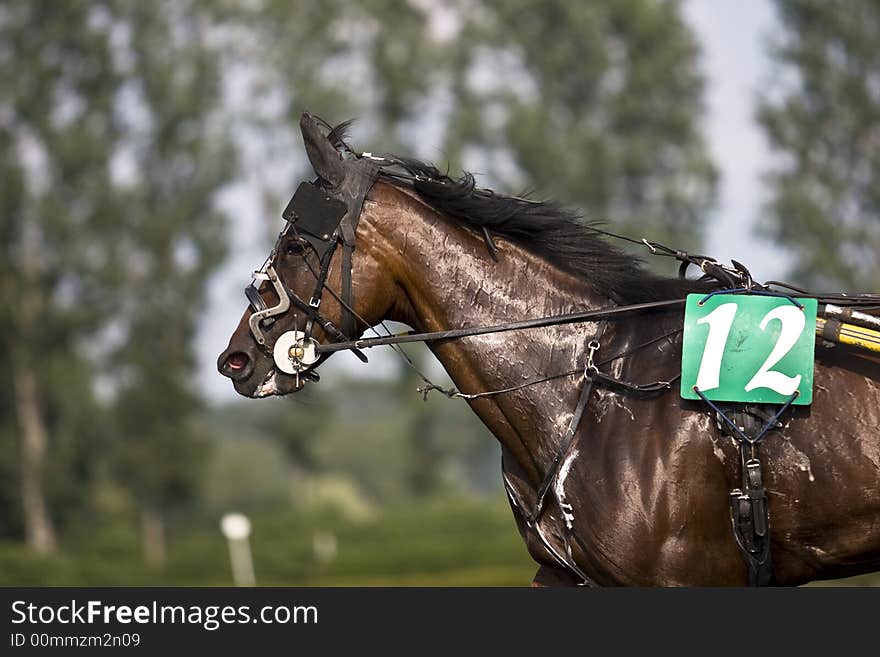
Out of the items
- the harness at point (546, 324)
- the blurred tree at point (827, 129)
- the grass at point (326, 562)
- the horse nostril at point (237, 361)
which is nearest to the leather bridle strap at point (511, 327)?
the harness at point (546, 324)

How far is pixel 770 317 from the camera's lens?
453 centimetres

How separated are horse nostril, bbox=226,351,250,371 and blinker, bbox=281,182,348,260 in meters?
0.53

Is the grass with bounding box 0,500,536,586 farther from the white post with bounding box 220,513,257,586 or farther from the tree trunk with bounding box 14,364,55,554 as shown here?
the tree trunk with bounding box 14,364,55,554

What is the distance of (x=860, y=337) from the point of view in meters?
4.37

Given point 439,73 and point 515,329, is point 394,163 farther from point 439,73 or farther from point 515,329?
point 439,73

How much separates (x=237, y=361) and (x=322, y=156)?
36.2 inches

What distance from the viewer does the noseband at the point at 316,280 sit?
4840mm

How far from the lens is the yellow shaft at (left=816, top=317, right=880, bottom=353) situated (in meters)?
4.33

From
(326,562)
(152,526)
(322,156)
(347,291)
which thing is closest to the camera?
(347,291)

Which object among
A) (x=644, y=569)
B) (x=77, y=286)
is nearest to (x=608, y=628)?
(x=644, y=569)

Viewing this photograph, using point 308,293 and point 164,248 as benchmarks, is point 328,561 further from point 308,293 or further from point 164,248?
point 308,293

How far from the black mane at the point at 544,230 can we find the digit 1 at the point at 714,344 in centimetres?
29

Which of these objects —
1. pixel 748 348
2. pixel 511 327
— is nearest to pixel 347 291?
pixel 511 327

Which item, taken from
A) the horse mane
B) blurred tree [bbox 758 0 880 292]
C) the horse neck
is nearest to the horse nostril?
the horse neck
